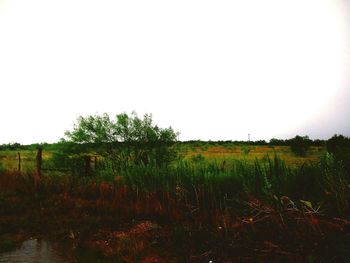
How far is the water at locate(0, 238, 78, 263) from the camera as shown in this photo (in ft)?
19.2

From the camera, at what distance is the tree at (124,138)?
17094 millimetres

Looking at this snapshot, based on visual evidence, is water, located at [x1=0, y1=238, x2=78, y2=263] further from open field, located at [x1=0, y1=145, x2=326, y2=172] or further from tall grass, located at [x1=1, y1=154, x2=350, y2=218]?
open field, located at [x1=0, y1=145, x2=326, y2=172]

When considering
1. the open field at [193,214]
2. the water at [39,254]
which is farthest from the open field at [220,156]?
the water at [39,254]

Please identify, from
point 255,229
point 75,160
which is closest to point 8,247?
point 255,229

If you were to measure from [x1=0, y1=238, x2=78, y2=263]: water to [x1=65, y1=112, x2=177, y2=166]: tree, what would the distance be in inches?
395

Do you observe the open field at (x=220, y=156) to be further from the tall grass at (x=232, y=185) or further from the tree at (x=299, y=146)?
the tall grass at (x=232, y=185)

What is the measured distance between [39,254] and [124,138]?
37.5 ft

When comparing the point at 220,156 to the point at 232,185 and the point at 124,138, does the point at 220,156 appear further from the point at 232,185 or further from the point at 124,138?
the point at 232,185

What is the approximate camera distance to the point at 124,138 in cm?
1747

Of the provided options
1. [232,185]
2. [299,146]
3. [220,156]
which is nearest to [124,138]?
[232,185]

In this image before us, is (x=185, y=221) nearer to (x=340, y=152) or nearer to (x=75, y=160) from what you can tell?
(x=340, y=152)

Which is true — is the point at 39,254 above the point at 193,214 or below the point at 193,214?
below

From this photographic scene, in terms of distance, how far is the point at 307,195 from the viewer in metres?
6.86

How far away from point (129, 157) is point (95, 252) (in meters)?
11.0
